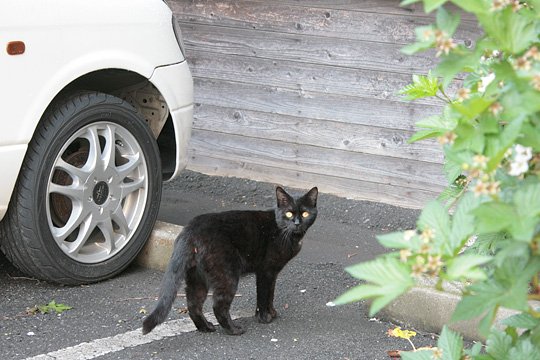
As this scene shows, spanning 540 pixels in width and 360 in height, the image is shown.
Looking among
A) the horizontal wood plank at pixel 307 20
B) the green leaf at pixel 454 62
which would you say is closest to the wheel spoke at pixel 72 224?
the horizontal wood plank at pixel 307 20

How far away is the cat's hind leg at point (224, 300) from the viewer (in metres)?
4.80

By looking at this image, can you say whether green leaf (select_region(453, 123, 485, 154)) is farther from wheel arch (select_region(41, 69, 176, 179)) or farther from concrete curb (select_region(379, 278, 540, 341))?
wheel arch (select_region(41, 69, 176, 179))

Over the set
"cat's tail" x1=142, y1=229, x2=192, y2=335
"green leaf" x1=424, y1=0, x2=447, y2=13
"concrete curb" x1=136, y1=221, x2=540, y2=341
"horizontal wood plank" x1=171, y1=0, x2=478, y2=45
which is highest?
"horizontal wood plank" x1=171, y1=0, x2=478, y2=45

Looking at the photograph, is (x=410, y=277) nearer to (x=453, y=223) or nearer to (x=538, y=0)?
(x=453, y=223)

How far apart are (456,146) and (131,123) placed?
404cm

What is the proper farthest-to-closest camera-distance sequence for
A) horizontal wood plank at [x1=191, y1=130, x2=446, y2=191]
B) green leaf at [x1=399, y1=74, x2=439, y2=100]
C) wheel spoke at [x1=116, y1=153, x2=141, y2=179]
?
horizontal wood plank at [x1=191, y1=130, x2=446, y2=191]
wheel spoke at [x1=116, y1=153, x2=141, y2=179]
green leaf at [x1=399, y1=74, x2=439, y2=100]

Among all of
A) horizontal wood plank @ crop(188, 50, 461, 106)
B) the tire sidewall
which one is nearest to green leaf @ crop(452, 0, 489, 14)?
the tire sidewall

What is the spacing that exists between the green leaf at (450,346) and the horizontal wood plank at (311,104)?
462cm

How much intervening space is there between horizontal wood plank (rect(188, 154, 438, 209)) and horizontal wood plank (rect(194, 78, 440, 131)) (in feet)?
1.58

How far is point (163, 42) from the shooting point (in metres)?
5.84

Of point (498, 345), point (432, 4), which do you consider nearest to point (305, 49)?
point (498, 345)

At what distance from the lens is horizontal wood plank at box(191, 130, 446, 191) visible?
7059 millimetres

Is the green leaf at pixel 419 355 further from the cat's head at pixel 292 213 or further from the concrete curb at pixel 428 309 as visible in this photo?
the cat's head at pixel 292 213

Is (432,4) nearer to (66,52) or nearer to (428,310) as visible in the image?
(428,310)
